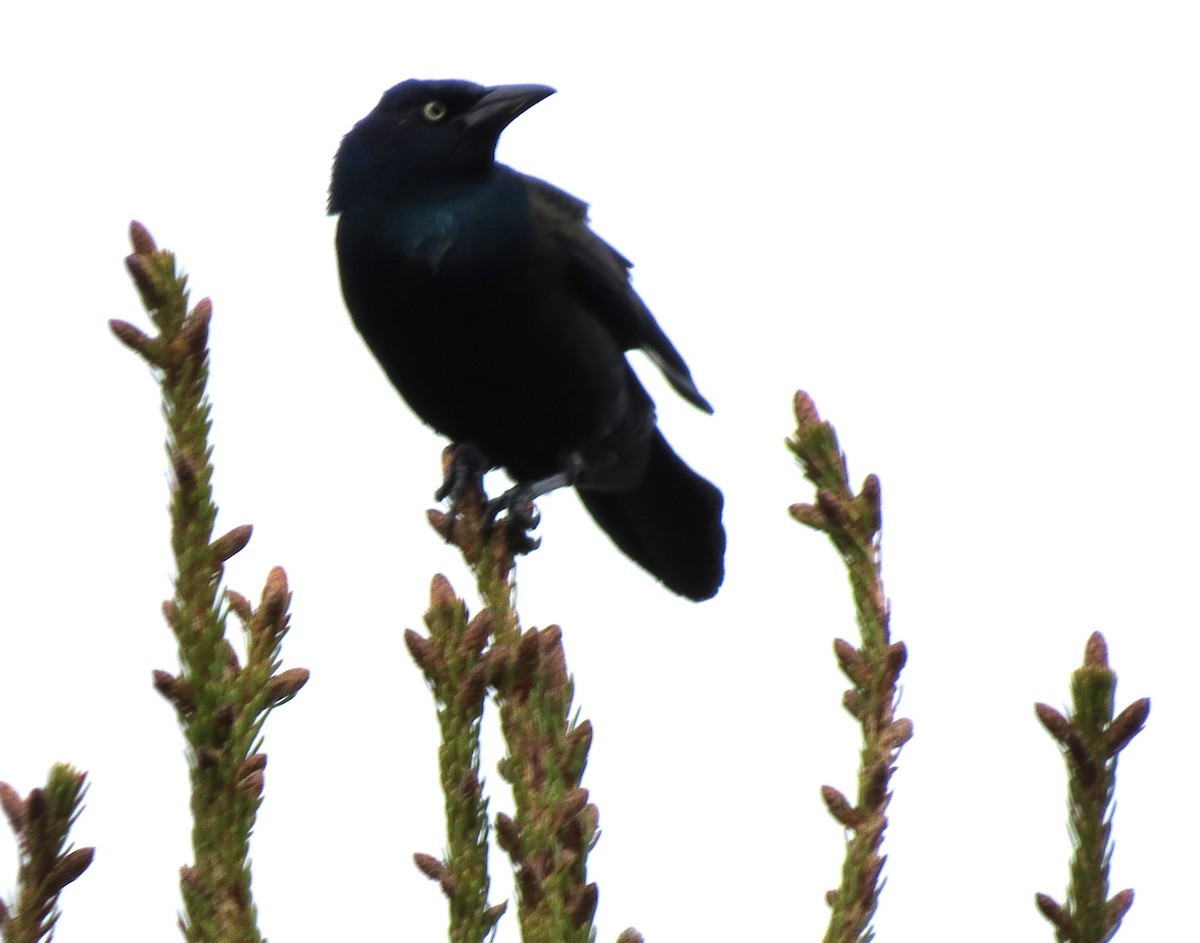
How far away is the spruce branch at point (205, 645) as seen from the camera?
1.73 meters

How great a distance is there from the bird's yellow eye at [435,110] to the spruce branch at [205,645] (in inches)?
129

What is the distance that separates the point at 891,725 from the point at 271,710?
2.40 feet

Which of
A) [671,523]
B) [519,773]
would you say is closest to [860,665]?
[519,773]

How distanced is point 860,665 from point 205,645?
781 mm

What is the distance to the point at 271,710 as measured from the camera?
184 centimetres

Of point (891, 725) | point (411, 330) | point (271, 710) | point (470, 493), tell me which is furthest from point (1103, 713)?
point (411, 330)

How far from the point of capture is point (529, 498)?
15.2 feet

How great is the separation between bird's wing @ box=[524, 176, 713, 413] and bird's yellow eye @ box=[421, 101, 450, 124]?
349 mm

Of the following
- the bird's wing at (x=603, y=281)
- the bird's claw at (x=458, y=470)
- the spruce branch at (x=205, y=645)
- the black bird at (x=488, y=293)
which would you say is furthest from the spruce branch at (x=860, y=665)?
the bird's wing at (x=603, y=281)

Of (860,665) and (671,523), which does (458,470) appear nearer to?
(671,523)

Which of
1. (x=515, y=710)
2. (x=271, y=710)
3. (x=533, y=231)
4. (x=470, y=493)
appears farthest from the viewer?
(x=533, y=231)

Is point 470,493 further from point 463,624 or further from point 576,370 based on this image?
point 576,370

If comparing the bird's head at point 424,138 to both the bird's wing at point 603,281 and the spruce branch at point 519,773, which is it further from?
the spruce branch at point 519,773

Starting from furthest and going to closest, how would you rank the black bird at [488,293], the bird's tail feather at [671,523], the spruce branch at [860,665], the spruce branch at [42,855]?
the bird's tail feather at [671,523]
the black bird at [488,293]
the spruce branch at [860,665]
the spruce branch at [42,855]
